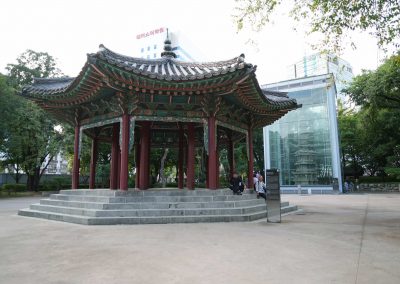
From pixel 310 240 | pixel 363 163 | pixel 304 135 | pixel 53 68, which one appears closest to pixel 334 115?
pixel 304 135

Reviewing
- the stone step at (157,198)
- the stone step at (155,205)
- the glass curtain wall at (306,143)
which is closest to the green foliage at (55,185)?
the glass curtain wall at (306,143)

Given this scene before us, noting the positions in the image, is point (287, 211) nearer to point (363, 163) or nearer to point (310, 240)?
point (310, 240)

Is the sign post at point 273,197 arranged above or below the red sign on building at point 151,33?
below

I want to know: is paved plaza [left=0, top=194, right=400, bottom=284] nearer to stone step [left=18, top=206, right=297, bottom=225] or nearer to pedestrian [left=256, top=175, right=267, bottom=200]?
stone step [left=18, top=206, right=297, bottom=225]

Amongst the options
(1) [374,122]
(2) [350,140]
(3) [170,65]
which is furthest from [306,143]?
(3) [170,65]

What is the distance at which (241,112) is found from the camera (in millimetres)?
14883

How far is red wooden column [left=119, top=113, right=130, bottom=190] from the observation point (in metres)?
11.3

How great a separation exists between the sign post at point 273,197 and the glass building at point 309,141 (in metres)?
25.7

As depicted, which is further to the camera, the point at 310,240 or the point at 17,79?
the point at 17,79

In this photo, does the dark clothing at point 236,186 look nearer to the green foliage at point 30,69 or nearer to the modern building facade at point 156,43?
the green foliage at point 30,69

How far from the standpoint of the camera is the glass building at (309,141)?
34406 millimetres

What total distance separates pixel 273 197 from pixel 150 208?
13.9 feet

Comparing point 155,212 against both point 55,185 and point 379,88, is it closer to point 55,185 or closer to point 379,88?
point 379,88

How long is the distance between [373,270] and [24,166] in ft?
117
